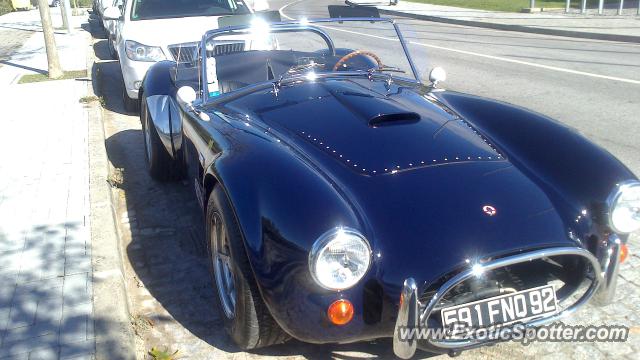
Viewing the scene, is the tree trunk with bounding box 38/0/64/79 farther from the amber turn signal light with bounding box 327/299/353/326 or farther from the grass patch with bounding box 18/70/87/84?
the amber turn signal light with bounding box 327/299/353/326

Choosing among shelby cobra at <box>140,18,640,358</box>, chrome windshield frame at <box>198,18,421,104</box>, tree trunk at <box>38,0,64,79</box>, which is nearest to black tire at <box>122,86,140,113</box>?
tree trunk at <box>38,0,64,79</box>

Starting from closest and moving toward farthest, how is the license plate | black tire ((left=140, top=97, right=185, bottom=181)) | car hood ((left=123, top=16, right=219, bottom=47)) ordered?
the license plate, black tire ((left=140, top=97, right=185, bottom=181)), car hood ((left=123, top=16, right=219, bottom=47))

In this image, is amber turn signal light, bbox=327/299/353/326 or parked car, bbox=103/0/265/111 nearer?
amber turn signal light, bbox=327/299/353/326

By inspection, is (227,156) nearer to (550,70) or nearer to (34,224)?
(34,224)

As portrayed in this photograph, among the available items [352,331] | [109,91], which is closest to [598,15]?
[109,91]

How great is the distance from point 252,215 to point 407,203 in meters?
0.67

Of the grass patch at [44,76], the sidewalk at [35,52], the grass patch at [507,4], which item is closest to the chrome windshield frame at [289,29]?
the grass patch at [44,76]

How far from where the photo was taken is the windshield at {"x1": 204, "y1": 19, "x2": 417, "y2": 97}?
170 inches

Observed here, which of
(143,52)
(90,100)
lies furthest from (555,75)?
(90,100)

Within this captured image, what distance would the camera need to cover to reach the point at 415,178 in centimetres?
297

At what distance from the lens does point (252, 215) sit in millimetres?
2799

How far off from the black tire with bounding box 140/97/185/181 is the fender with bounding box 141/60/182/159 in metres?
0.17

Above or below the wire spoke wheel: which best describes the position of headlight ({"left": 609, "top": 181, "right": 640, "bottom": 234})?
above

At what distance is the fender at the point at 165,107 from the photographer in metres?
4.73
